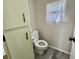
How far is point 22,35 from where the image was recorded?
181cm

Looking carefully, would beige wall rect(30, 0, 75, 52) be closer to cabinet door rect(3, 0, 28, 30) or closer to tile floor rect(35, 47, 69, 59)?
tile floor rect(35, 47, 69, 59)

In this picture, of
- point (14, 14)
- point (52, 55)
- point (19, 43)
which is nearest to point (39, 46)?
point (52, 55)

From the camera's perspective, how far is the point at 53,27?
300cm

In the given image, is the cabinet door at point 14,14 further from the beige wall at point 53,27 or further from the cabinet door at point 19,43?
the beige wall at point 53,27

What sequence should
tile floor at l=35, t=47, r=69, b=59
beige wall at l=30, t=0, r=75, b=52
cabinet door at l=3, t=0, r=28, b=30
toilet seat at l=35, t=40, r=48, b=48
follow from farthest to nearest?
toilet seat at l=35, t=40, r=48, b=48, tile floor at l=35, t=47, r=69, b=59, beige wall at l=30, t=0, r=75, b=52, cabinet door at l=3, t=0, r=28, b=30

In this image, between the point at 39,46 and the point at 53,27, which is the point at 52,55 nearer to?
the point at 39,46

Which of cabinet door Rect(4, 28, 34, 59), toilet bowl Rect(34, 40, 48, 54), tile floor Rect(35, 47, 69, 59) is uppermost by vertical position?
cabinet door Rect(4, 28, 34, 59)

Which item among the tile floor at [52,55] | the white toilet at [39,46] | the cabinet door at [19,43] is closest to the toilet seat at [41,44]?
the white toilet at [39,46]

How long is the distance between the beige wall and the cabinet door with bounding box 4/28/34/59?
1.18 meters

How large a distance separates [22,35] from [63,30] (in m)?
1.36

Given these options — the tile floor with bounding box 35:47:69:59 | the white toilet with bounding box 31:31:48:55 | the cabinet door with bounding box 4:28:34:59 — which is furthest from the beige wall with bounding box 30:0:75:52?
the cabinet door with bounding box 4:28:34:59

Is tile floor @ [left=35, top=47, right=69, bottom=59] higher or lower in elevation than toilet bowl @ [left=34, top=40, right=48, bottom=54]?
lower

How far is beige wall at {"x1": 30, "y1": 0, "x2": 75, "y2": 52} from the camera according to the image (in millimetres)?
2598

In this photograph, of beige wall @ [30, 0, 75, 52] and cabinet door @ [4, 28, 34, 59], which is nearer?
cabinet door @ [4, 28, 34, 59]
